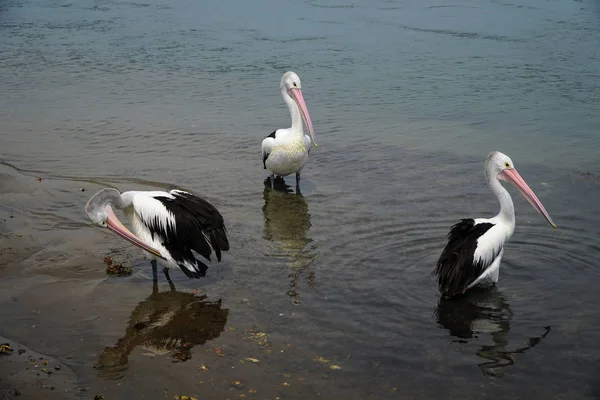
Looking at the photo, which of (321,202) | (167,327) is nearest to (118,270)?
(167,327)

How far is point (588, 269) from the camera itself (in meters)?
6.14

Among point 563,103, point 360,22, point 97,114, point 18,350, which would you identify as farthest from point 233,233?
point 360,22

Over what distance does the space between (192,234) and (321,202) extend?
230cm

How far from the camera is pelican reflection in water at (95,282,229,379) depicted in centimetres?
488

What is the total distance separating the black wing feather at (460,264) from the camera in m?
5.57

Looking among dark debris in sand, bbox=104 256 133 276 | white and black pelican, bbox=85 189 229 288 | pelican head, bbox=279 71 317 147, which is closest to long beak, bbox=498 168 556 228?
white and black pelican, bbox=85 189 229 288

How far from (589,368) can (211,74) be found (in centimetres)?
1023

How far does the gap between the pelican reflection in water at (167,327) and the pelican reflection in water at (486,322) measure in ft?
5.14

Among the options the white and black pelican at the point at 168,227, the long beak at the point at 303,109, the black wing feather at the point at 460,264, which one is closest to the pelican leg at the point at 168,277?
the white and black pelican at the point at 168,227

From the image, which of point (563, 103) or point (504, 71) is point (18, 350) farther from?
point (504, 71)

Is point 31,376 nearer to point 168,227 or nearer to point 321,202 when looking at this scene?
point 168,227

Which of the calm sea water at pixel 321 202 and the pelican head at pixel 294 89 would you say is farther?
the pelican head at pixel 294 89

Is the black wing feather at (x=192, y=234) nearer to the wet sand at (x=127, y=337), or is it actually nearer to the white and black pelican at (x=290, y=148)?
the wet sand at (x=127, y=337)

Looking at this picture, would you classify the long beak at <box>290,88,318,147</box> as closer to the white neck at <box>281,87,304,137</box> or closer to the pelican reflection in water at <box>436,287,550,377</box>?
the white neck at <box>281,87,304,137</box>
